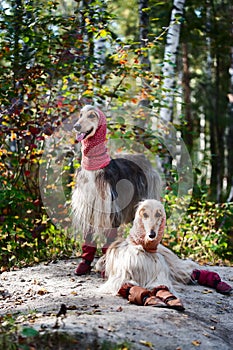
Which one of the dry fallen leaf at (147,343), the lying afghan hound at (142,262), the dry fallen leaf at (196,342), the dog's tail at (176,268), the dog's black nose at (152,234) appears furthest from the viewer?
the dog's tail at (176,268)

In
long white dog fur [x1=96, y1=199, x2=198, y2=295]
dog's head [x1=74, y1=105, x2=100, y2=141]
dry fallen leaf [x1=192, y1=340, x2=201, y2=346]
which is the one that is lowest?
dry fallen leaf [x1=192, y1=340, x2=201, y2=346]

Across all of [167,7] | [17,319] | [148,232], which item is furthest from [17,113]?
[167,7]

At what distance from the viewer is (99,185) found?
5008 millimetres

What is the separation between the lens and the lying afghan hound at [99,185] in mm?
4977

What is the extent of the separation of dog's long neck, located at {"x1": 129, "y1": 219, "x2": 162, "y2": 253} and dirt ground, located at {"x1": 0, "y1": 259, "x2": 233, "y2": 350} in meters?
0.50

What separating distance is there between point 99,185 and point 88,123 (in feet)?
1.81

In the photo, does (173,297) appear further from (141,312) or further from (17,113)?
(17,113)

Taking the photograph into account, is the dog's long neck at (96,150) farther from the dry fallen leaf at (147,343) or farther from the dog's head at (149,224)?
the dry fallen leaf at (147,343)

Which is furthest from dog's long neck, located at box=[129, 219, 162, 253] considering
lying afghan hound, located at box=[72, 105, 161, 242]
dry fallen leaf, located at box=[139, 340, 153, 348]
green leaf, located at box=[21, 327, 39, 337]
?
green leaf, located at box=[21, 327, 39, 337]

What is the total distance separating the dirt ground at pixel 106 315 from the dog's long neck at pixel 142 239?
50 centimetres

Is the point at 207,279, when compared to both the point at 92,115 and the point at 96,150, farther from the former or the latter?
the point at 92,115

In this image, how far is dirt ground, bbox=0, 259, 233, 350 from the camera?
3.43 meters

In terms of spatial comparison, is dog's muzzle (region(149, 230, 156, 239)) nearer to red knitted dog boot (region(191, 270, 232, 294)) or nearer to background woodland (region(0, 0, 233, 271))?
red knitted dog boot (region(191, 270, 232, 294))

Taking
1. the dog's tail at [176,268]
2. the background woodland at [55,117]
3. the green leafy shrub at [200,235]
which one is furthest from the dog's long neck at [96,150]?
the green leafy shrub at [200,235]
